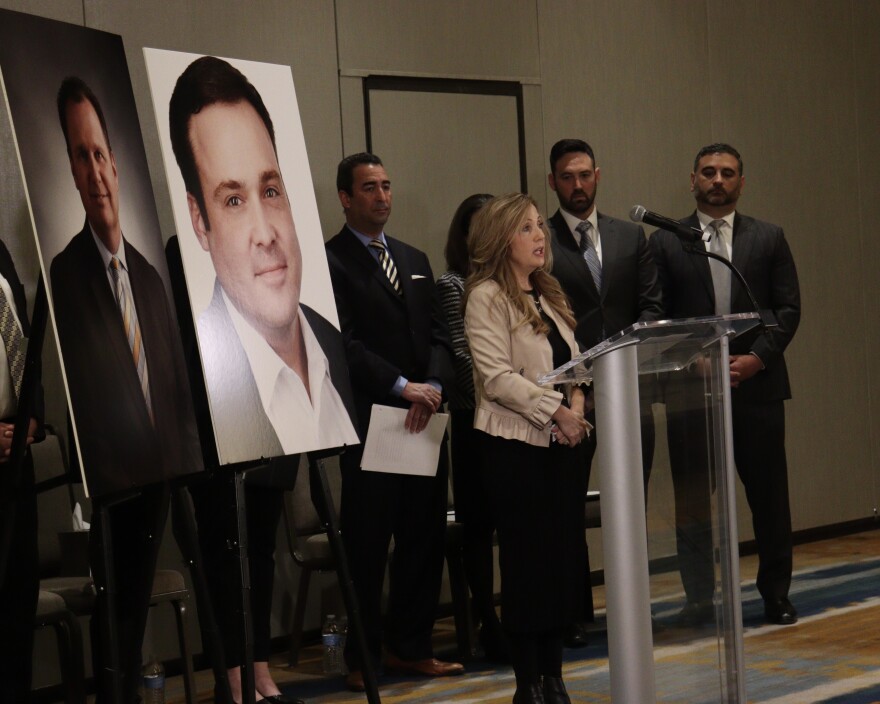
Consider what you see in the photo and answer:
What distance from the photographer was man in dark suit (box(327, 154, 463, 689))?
176 inches

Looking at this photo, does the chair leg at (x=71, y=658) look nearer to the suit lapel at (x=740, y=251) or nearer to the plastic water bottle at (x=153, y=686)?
the plastic water bottle at (x=153, y=686)

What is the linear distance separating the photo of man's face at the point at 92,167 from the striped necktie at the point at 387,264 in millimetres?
1788

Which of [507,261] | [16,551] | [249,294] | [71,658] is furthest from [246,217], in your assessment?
[71,658]

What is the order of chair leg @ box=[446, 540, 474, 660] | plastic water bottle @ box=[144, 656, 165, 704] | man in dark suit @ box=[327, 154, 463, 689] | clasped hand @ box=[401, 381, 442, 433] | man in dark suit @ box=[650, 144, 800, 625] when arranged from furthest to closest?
man in dark suit @ box=[650, 144, 800, 625], chair leg @ box=[446, 540, 474, 660], man in dark suit @ box=[327, 154, 463, 689], clasped hand @ box=[401, 381, 442, 433], plastic water bottle @ box=[144, 656, 165, 704]

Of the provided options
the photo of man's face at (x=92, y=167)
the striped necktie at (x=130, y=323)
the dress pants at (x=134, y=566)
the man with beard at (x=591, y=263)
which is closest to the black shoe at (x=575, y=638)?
the man with beard at (x=591, y=263)

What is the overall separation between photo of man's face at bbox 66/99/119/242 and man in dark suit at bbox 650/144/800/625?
9.46ft

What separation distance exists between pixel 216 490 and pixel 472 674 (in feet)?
3.91

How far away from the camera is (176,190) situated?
3.15 m

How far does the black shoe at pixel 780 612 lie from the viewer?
5.00 meters

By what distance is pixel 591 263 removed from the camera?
5121mm

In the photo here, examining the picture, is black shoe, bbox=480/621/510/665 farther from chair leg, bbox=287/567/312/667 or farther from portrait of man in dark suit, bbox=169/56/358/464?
portrait of man in dark suit, bbox=169/56/358/464

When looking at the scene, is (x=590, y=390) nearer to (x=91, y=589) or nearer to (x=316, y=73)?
(x=91, y=589)

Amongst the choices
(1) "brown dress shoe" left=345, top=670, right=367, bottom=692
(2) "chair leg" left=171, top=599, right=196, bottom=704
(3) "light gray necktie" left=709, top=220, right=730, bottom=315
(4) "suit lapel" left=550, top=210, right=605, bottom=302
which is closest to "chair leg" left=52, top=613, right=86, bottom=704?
(2) "chair leg" left=171, top=599, right=196, bottom=704

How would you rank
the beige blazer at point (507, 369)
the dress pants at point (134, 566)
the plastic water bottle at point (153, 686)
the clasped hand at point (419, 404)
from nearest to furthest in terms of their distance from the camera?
the dress pants at point (134, 566) < the beige blazer at point (507, 369) < the plastic water bottle at point (153, 686) < the clasped hand at point (419, 404)
